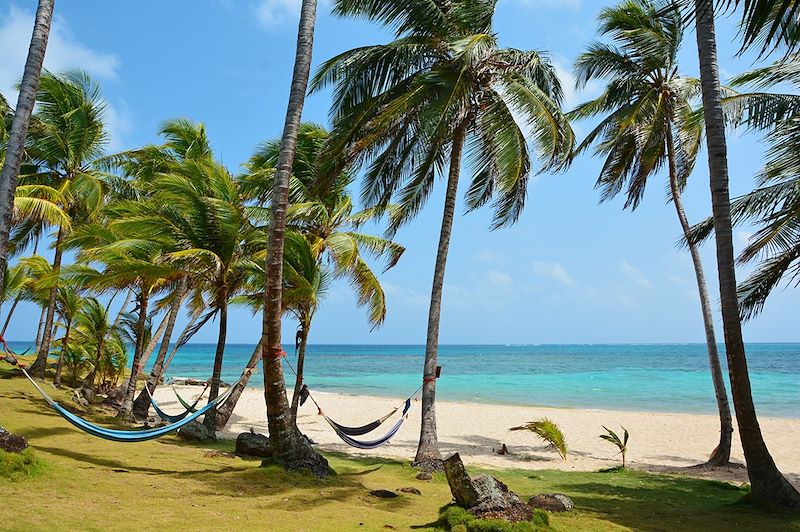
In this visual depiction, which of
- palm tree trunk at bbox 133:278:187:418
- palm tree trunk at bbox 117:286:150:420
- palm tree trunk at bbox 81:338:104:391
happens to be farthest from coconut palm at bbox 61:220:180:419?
palm tree trunk at bbox 81:338:104:391

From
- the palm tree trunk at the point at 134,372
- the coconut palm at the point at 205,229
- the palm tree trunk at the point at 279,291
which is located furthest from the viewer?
the palm tree trunk at the point at 134,372

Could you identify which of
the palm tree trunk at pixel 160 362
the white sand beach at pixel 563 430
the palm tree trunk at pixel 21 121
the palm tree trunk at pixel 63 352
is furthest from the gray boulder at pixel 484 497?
the palm tree trunk at pixel 63 352

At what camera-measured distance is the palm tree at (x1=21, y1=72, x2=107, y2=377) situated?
41.5 ft

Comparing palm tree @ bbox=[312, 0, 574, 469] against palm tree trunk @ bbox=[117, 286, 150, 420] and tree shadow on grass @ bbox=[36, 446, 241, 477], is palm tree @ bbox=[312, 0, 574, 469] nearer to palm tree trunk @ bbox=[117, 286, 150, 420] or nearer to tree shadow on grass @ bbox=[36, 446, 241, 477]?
tree shadow on grass @ bbox=[36, 446, 241, 477]

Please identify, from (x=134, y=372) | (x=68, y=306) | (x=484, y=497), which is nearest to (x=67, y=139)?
(x=68, y=306)

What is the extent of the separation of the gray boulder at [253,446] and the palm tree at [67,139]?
24.6 feet

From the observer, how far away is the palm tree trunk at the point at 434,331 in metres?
7.60

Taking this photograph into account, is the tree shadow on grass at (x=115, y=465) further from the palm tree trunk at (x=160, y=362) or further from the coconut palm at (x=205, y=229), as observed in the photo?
the palm tree trunk at (x=160, y=362)

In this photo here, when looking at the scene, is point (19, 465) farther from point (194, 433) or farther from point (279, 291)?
point (194, 433)


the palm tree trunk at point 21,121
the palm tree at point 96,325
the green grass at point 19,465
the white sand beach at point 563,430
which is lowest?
the white sand beach at point 563,430

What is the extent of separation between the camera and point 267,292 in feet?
19.5

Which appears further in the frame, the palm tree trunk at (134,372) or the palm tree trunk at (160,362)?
the palm tree trunk at (160,362)

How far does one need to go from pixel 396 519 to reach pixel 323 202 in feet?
24.1

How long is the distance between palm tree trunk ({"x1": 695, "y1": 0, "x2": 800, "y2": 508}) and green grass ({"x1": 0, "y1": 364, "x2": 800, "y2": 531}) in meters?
0.33
